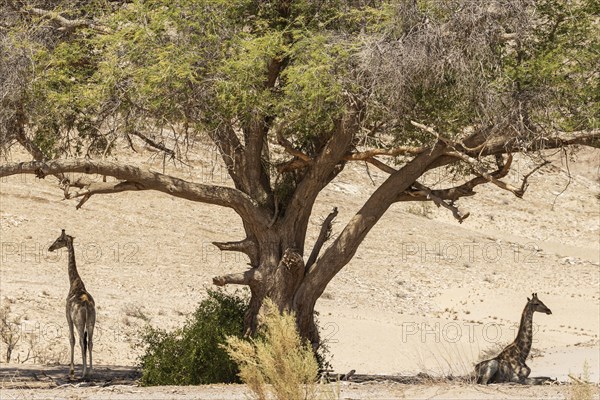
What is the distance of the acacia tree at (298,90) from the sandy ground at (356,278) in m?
3.11

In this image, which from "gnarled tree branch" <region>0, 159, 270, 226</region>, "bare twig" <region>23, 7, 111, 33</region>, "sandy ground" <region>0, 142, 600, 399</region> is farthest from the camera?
"sandy ground" <region>0, 142, 600, 399</region>

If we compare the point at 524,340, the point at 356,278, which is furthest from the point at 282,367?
the point at 356,278

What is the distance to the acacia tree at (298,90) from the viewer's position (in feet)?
52.5

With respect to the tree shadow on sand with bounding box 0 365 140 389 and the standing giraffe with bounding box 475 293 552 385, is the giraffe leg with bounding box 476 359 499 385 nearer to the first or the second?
the standing giraffe with bounding box 475 293 552 385

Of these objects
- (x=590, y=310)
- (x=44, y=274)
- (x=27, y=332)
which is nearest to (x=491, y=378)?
(x=27, y=332)

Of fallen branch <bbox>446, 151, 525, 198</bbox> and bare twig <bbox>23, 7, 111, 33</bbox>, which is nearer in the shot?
fallen branch <bbox>446, 151, 525, 198</bbox>

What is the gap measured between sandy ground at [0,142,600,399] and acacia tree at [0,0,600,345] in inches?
122

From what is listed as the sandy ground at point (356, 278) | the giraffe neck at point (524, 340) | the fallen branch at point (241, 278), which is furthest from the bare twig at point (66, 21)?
the giraffe neck at point (524, 340)

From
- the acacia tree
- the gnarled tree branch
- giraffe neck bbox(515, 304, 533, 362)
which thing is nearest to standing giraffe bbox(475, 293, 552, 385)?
giraffe neck bbox(515, 304, 533, 362)

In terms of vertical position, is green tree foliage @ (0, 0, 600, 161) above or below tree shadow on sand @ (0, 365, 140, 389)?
above

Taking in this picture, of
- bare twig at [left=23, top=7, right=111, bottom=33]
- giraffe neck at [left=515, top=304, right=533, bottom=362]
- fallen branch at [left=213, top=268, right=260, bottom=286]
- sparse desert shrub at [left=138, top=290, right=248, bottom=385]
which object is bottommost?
sparse desert shrub at [left=138, top=290, right=248, bottom=385]

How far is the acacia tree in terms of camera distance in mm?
16016

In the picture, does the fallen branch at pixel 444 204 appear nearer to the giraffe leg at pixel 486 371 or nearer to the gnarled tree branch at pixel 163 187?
the giraffe leg at pixel 486 371

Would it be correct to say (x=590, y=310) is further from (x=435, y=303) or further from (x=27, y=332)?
(x=27, y=332)
